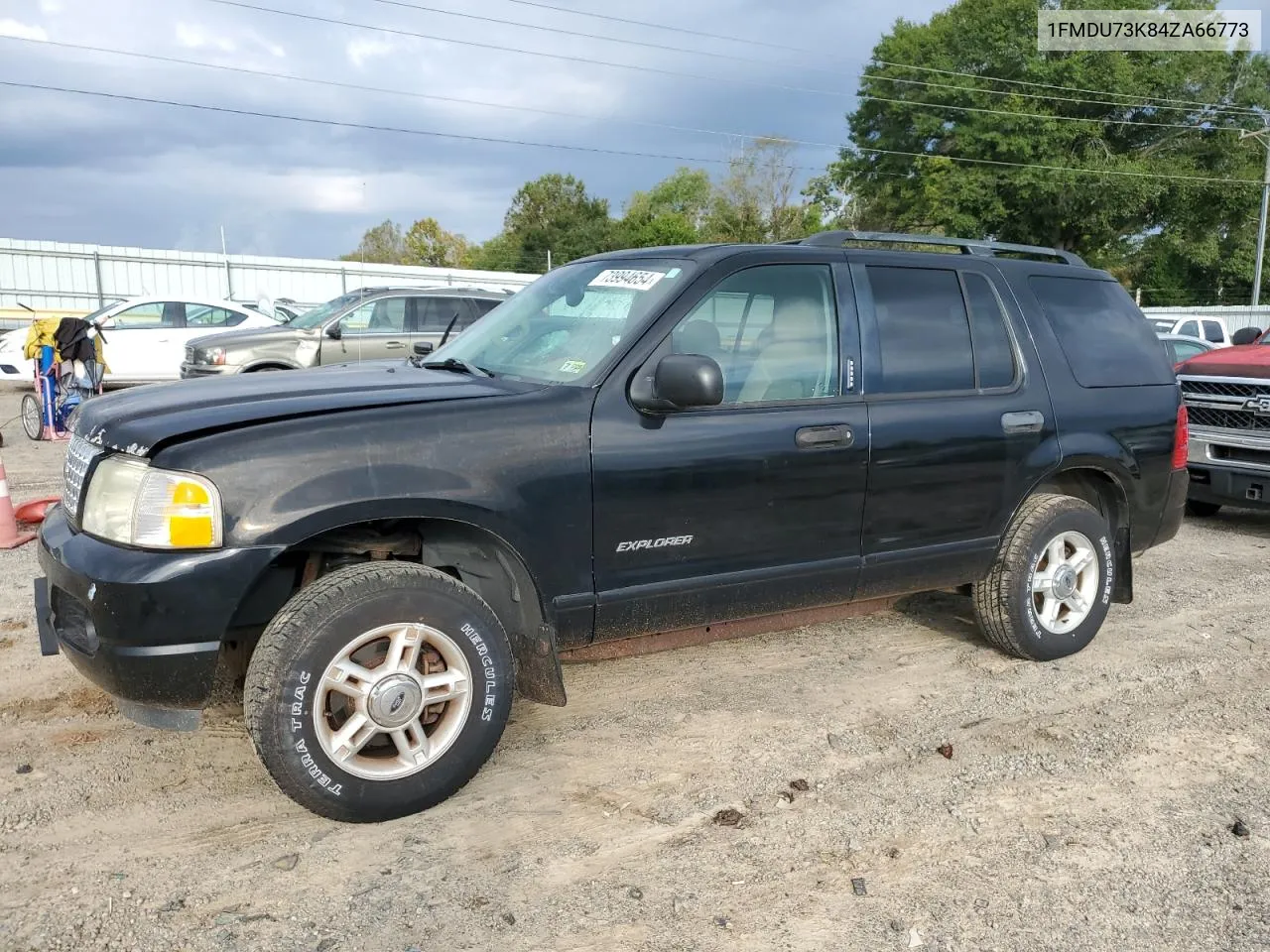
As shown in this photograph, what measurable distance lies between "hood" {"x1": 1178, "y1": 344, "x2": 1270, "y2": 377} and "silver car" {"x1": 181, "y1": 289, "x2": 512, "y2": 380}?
298 inches

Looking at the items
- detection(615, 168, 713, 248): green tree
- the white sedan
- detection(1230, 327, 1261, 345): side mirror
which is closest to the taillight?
detection(1230, 327, 1261, 345): side mirror

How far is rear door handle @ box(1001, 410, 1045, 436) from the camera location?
4.38m

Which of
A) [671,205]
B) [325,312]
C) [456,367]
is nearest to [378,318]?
[325,312]

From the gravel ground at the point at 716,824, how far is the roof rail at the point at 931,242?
197 centimetres

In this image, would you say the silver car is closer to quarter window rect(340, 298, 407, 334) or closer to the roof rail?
quarter window rect(340, 298, 407, 334)

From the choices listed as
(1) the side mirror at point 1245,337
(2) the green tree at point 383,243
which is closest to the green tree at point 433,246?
(2) the green tree at point 383,243

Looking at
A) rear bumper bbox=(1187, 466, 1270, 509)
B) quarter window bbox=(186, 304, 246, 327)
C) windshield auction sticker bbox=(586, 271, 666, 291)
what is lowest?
rear bumper bbox=(1187, 466, 1270, 509)

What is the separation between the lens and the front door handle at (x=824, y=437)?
3805 mm

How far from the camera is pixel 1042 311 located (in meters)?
4.72

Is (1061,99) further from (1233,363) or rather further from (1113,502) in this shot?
(1113,502)

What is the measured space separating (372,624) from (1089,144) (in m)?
44.8

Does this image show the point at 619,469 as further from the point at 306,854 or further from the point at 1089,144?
the point at 1089,144

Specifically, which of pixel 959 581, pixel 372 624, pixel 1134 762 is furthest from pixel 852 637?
pixel 372 624

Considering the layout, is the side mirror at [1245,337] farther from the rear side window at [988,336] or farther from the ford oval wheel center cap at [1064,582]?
the rear side window at [988,336]
